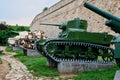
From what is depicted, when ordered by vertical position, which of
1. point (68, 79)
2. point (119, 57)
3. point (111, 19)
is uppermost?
point (111, 19)

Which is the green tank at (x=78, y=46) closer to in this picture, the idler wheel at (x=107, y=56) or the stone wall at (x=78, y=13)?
the idler wheel at (x=107, y=56)

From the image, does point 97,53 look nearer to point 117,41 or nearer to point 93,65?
point 93,65

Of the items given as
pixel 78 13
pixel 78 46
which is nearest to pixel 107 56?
pixel 78 46

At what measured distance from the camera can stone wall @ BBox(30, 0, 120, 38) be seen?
16458 mm

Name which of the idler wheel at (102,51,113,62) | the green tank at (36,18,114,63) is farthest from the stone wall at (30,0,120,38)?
the green tank at (36,18,114,63)

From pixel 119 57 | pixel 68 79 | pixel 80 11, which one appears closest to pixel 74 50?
pixel 68 79

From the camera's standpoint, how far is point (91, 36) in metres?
10.4

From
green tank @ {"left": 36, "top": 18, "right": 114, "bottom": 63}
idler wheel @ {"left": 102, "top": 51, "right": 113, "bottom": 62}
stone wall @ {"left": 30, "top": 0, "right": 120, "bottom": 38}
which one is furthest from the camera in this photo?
stone wall @ {"left": 30, "top": 0, "right": 120, "bottom": 38}

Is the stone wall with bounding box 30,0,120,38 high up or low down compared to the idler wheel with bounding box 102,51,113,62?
up

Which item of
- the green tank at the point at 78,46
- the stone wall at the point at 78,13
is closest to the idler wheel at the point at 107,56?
the green tank at the point at 78,46

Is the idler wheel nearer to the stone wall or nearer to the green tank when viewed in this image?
the green tank

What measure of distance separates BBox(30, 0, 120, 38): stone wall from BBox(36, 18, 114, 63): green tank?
484cm

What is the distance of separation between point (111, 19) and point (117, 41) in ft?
1.36

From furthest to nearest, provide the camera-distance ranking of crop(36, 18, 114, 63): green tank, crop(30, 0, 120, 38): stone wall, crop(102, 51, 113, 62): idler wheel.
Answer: crop(30, 0, 120, 38): stone wall, crop(102, 51, 113, 62): idler wheel, crop(36, 18, 114, 63): green tank
